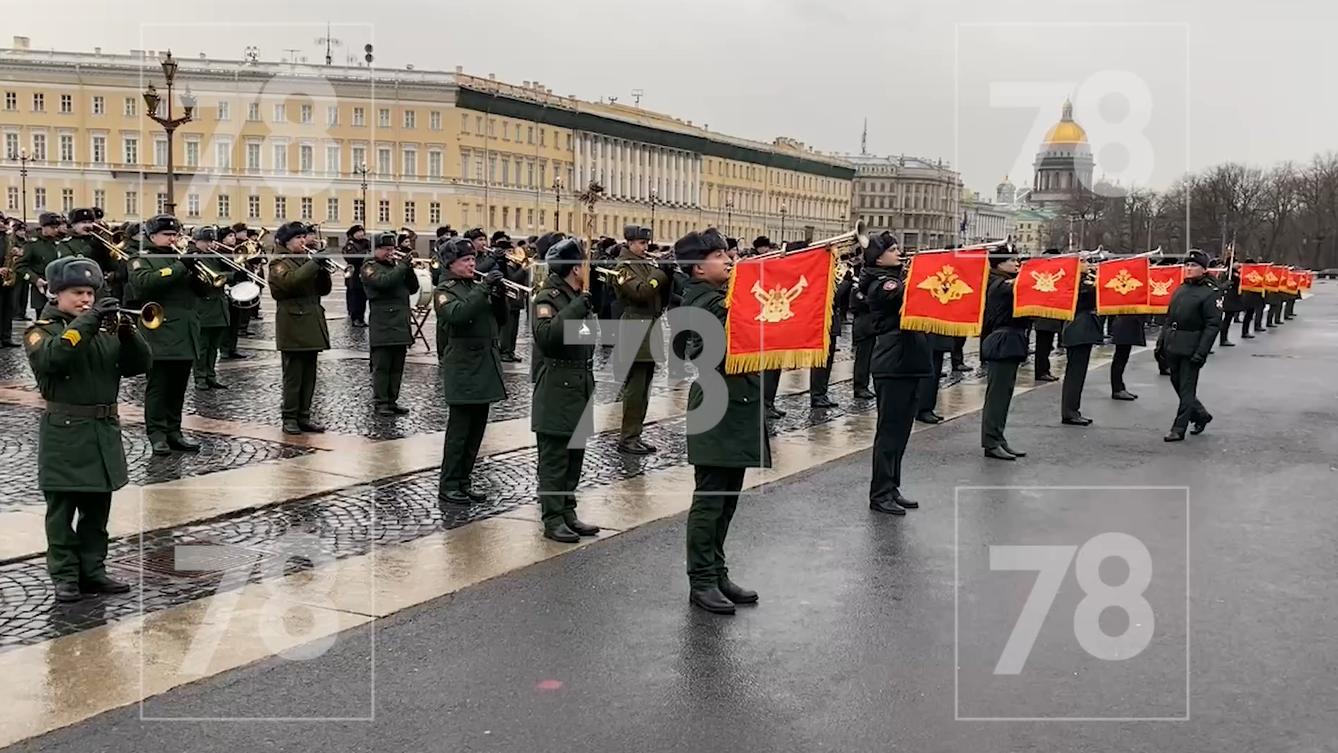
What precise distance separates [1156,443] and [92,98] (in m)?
93.2

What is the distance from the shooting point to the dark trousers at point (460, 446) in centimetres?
895

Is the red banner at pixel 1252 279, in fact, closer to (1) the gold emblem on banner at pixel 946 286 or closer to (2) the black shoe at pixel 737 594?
(1) the gold emblem on banner at pixel 946 286

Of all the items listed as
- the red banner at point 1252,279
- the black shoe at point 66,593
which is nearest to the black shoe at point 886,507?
the black shoe at point 66,593

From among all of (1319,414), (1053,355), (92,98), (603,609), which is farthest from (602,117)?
(603,609)

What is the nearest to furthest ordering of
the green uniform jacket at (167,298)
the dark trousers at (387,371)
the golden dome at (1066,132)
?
the green uniform jacket at (167,298)
the dark trousers at (387,371)
the golden dome at (1066,132)

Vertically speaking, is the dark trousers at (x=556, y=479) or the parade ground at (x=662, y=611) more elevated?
the dark trousers at (x=556, y=479)

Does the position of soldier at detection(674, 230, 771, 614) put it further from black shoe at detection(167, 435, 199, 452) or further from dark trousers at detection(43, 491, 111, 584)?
black shoe at detection(167, 435, 199, 452)

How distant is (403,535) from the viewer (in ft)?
26.2

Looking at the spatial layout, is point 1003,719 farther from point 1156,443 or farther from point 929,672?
point 1156,443

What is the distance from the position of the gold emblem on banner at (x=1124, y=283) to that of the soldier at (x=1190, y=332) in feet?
6.17

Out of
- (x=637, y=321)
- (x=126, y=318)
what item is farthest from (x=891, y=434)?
(x=126, y=318)

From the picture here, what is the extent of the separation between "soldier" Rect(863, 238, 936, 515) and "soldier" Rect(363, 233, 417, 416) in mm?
5582

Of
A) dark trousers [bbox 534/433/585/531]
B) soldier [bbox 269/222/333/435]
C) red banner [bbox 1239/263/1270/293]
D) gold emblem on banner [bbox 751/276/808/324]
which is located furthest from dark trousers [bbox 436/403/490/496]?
red banner [bbox 1239/263/1270/293]

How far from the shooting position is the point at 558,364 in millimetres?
8180
